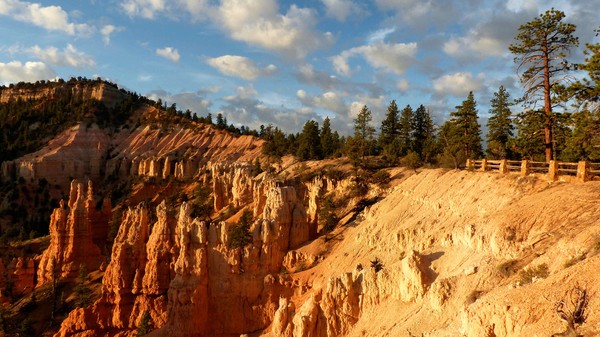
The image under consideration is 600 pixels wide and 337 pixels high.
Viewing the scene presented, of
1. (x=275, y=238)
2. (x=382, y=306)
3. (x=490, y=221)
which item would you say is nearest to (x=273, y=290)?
(x=275, y=238)

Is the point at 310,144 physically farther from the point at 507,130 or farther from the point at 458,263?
the point at 458,263

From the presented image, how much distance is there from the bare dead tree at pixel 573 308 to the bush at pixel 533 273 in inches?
80.4

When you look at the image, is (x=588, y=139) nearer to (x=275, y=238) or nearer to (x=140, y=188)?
(x=275, y=238)

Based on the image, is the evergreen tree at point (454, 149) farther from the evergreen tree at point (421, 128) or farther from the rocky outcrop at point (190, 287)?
the rocky outcrop at point (190, 287)

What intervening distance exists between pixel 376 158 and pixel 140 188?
45502 millimetres

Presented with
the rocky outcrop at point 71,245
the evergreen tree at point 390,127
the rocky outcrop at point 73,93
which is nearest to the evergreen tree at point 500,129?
the evergreen tree at point 390,127

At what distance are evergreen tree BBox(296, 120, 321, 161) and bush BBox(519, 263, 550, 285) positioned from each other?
5494 centimetres

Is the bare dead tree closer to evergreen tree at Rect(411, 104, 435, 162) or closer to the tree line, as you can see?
the tree line

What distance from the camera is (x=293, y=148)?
75.2m

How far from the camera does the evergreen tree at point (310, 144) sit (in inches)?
2685

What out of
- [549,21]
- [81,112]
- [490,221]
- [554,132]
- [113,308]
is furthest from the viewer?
[81,112]

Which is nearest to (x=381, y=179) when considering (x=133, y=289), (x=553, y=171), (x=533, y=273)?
(x=553, y=171)

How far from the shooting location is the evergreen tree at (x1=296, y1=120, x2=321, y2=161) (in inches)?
2685

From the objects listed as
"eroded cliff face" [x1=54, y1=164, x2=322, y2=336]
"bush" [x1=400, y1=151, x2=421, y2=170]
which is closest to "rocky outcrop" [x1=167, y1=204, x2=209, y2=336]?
"eroded cliff face" [x1=54, y1=164, x2=322, y2=336]
